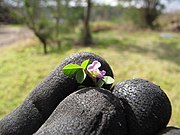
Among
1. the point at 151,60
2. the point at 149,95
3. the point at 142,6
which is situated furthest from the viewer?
the point at 142,6

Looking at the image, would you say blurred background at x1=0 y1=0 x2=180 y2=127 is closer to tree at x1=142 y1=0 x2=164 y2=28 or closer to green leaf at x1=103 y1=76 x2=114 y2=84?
tree at x1=142 y1=0 x2=164 y2=28

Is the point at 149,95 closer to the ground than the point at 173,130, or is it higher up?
higher up

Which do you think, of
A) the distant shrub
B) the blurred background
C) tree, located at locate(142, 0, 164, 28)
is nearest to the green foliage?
the blurred background

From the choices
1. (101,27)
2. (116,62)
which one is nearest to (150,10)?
(101,27)

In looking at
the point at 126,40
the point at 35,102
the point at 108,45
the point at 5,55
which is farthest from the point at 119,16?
the point at 35,102

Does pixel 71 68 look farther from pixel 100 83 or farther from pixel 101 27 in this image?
pixel 101 27

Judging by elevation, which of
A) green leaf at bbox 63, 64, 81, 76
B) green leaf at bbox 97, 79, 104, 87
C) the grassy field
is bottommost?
the grassy field

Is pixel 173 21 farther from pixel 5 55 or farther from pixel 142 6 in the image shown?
pixel 5 55
